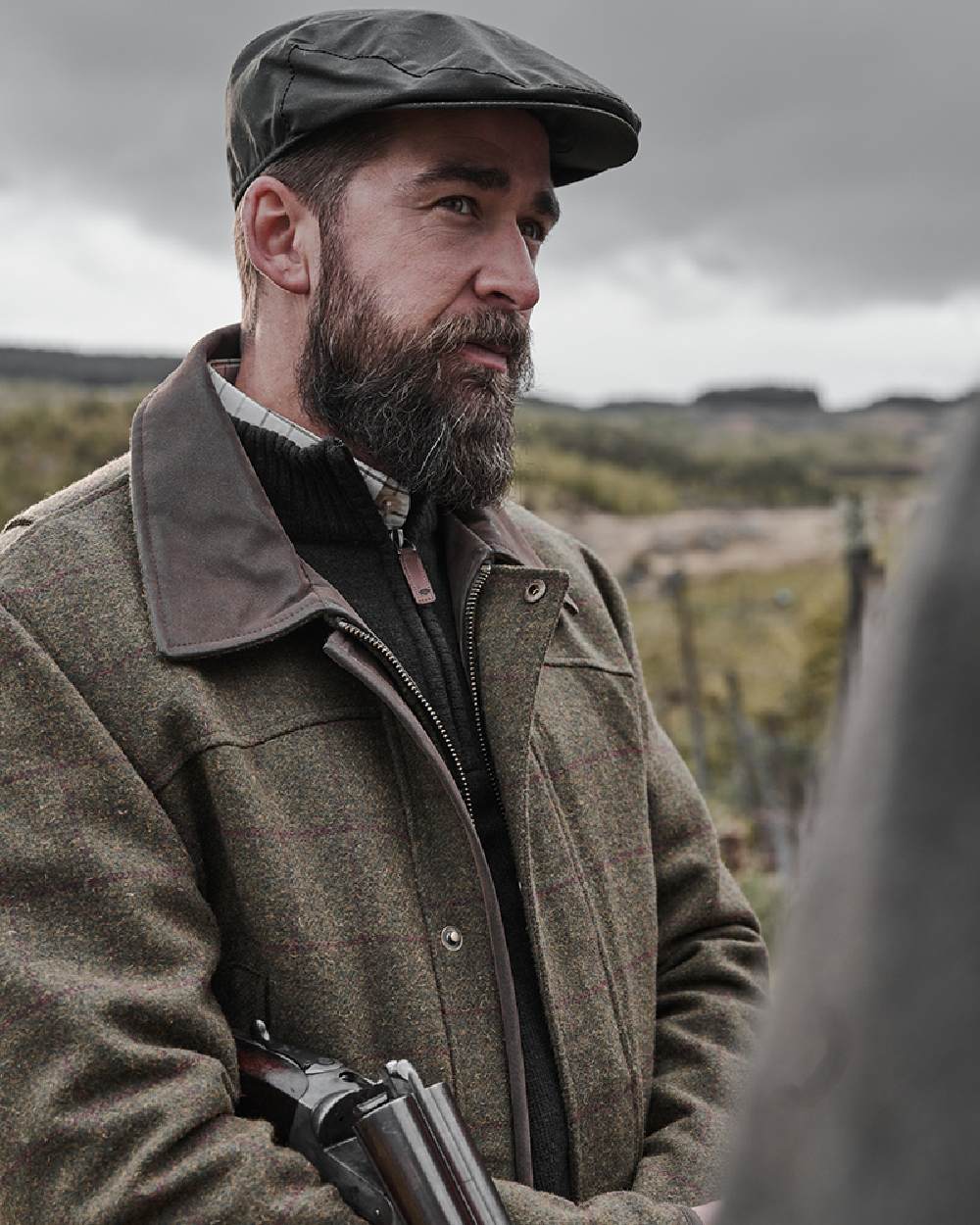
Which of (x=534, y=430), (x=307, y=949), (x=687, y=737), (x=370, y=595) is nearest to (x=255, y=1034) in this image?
(x=307, y=949)

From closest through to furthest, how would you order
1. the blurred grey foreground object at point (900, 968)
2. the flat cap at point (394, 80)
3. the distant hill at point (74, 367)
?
the blurred grey foreground object at point (900, 968) < the flat cap at point (394, 80) < the distant hill at point (74, 367)

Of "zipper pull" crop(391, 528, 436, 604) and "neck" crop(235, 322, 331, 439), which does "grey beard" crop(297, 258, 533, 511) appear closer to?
"neck" crop(235, 322, 331, 439)

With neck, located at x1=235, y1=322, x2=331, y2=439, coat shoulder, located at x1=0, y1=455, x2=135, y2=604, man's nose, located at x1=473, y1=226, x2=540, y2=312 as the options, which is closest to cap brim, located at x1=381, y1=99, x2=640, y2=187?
man's nose, located at x1=473, y1=226, x2=540, y2=312

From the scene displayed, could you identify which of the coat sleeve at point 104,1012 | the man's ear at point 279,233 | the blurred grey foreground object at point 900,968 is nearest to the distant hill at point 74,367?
the man's ear at point 279,233

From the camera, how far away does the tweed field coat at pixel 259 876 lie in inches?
66.3

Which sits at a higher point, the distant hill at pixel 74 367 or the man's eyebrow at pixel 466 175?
the distant hill at pixel 74 367

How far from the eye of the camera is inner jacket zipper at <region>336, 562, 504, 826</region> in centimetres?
200

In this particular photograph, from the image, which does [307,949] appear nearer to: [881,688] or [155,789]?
[155,789]

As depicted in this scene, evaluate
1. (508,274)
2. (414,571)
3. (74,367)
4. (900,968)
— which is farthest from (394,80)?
(74,367)

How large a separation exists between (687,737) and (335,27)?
32.0ft

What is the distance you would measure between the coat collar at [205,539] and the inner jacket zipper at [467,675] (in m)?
0.06

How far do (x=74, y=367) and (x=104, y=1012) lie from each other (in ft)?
49.5

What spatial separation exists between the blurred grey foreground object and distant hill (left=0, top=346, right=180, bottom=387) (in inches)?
619

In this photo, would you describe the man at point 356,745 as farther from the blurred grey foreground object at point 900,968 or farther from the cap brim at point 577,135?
the blurred grey foreground object at point 900,968
